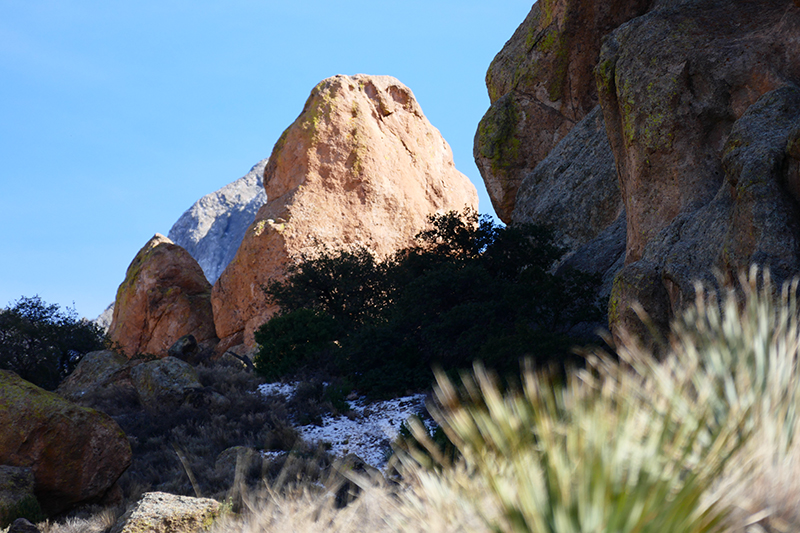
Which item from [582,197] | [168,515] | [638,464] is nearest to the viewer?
[638,464]

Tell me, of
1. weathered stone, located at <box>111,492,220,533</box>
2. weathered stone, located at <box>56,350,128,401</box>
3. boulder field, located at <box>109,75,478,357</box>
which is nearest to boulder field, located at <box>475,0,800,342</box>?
weathered stone, located at <box>111,492,220,533</box>

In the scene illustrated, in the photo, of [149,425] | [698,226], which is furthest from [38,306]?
[698,226]

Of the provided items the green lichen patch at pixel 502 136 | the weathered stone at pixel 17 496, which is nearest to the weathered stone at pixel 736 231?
the weathered stone at pixel 17 496

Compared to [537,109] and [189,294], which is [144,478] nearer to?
[537,109]

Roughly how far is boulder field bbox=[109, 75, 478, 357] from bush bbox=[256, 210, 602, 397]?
11084 millimetres

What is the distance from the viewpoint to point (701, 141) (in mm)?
10898

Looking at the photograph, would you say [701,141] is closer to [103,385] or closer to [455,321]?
[455,321]

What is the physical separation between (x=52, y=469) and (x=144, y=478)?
155cm

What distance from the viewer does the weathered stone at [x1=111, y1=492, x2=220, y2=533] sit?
19.4 feet

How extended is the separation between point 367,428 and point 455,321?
11.5ft

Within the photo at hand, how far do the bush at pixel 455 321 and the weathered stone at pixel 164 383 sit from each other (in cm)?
259

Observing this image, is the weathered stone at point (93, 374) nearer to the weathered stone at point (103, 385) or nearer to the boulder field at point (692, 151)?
the weathered stone at point (103, 385)

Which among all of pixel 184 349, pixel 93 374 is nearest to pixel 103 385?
pixel 93 374

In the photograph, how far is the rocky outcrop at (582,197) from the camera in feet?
57.6
